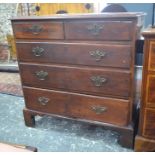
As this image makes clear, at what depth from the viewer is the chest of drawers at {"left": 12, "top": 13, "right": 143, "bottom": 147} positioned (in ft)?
4.02

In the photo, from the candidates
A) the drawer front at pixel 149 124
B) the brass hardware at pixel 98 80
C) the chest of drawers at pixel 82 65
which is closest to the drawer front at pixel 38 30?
the chest of drawers at pixel 82 65

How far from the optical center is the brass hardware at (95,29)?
48.3 inches

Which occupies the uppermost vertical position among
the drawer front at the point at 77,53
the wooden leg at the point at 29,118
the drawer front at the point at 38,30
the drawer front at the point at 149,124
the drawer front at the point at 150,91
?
the drawer front at the point at 38,30

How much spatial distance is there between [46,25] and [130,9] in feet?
3.68

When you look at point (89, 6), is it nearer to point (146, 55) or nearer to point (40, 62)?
point (40, 62)

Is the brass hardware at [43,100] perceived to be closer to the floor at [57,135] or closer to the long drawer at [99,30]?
the floor at [57,135]

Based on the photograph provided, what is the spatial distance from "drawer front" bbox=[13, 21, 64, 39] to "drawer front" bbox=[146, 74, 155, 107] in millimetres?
573

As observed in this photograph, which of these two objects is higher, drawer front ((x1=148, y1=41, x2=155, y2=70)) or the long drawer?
the long drawer

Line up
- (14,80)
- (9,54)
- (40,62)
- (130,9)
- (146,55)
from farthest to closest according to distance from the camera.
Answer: (9,54)
(14,80)
(130,9)
(40,62)
(146,55)

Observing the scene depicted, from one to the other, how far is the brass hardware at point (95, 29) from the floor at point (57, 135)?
0.44 metres

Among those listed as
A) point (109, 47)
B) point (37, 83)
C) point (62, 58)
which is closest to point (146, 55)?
point (109, 47)

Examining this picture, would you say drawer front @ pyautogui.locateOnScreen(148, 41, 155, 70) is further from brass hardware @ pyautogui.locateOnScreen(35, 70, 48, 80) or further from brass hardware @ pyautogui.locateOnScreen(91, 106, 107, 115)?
brass hardware @ pyautogui.locateOnScreen(35, 70, 48, 80)

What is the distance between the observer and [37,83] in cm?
157

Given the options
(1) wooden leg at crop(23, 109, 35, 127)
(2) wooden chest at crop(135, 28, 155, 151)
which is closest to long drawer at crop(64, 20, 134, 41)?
(2) wooden chest at crop(135, 28, 155, 151)
